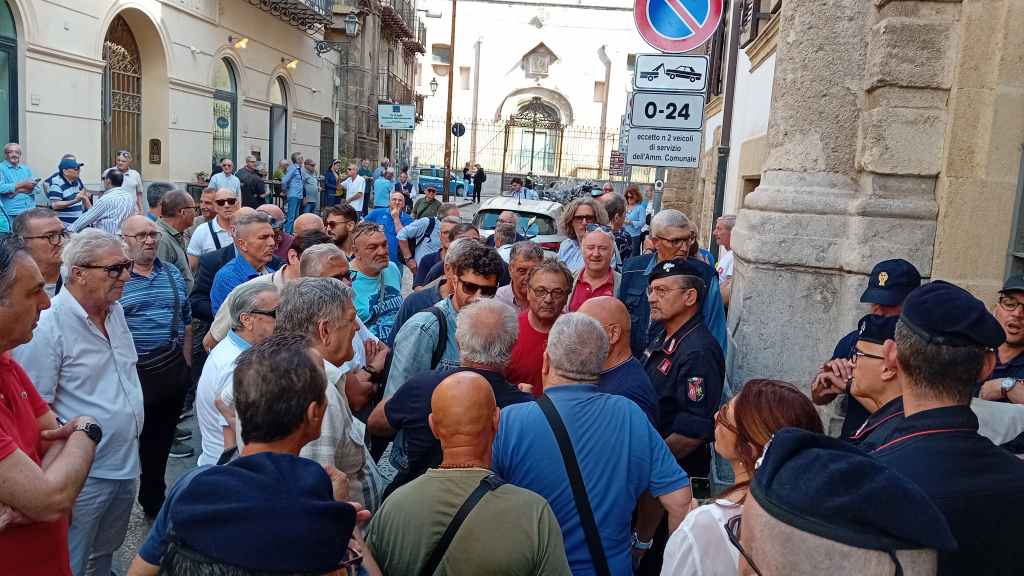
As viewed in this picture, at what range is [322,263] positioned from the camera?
450cm

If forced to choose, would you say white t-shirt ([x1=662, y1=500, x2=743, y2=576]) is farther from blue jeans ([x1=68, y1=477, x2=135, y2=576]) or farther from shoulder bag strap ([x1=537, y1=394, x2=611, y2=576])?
blue jeans ([x1=68, y1=477, x2=135, y2=576])

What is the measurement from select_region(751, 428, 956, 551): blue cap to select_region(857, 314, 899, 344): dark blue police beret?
201 centimetres

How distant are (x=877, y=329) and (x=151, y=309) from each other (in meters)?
3.83

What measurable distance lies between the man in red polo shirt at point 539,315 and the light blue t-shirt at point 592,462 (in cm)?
135

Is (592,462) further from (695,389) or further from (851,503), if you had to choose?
(851,503)

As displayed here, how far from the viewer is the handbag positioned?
4.66m

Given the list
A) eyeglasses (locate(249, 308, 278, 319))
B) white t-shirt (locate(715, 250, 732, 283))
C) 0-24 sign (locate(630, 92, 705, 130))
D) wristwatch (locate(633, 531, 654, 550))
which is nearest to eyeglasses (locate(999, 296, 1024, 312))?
wristwatch (locate(633, 531, 654, 550))

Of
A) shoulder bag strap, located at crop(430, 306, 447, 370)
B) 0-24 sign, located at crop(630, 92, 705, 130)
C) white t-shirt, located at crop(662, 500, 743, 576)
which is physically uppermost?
0-24 sign, located at crop(630, 92, 705, 130)

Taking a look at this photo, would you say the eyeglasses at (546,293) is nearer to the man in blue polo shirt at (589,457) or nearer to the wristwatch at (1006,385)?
the man in blue polo shirt at (589,457)

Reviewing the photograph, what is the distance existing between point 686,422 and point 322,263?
207cm

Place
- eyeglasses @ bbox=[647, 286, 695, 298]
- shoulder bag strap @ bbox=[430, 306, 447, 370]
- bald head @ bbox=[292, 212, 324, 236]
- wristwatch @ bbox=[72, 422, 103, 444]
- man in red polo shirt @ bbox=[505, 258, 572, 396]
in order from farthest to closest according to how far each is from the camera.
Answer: bald head @ bbox=[292, 212, 324, 236] → man in red polo shirt @ bbox=[505, 258, 572, 396] → eyeglasses @ bbox=[647, 286, 695, 298] → shoulder bag strap @ bbox=[430, 306, 447, 370] → wristwatch @ bbox=[72, 422, 103, 444]

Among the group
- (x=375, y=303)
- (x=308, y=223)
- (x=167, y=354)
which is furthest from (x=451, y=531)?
(x=308, y=223)

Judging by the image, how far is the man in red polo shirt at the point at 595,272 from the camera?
5.82 metres

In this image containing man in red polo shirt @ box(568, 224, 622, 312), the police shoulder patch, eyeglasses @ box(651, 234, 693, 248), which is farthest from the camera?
eyeglasses @ box(651, 234, 693, 248)
